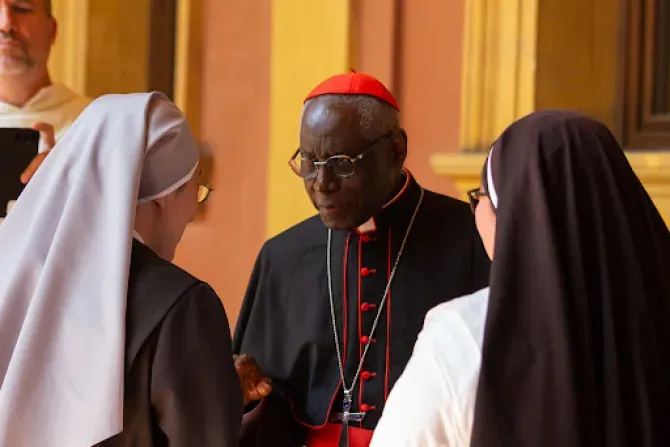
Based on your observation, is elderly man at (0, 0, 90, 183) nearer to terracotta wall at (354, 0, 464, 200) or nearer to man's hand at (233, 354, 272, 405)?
terracotta wall at (354, 0, 464, 200)

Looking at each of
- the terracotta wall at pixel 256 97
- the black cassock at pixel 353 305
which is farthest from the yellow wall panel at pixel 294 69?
the black cassock at pixel 353 305

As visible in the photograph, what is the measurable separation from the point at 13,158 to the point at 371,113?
2267 millimetres

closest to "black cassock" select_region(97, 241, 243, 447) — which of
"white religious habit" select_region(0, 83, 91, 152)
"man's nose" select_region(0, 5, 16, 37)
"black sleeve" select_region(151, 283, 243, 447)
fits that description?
"black sleeve" select_region(151, 283, 243, 447)

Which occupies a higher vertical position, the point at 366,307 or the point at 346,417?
the point at 366,307

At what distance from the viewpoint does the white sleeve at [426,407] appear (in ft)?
4.89

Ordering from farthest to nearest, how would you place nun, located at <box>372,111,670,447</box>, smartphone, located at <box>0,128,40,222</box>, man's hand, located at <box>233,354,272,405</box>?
1. smartphone, located at <box>0,128,40,222</box>
2. man's hand, located at <box>233,354,272,405</box>
3. nun, located at <box>372,111,670,447</box>

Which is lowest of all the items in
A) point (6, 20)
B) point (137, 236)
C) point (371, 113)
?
point (137, 236)

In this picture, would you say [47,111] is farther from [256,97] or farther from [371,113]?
[371,113]

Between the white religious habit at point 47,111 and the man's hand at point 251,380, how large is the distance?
7.04ft

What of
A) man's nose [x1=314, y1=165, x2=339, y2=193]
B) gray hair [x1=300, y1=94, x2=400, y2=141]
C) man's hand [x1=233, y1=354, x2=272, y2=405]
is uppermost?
gray hair [x1=300, y1=94, x2=400, y2=141]

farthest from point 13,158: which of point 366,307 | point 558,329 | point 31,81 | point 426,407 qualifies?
point 558,329

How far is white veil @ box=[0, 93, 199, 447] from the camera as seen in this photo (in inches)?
68.4

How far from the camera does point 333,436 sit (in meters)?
2.38

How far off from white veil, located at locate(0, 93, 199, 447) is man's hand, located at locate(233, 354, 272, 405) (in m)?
0.60
